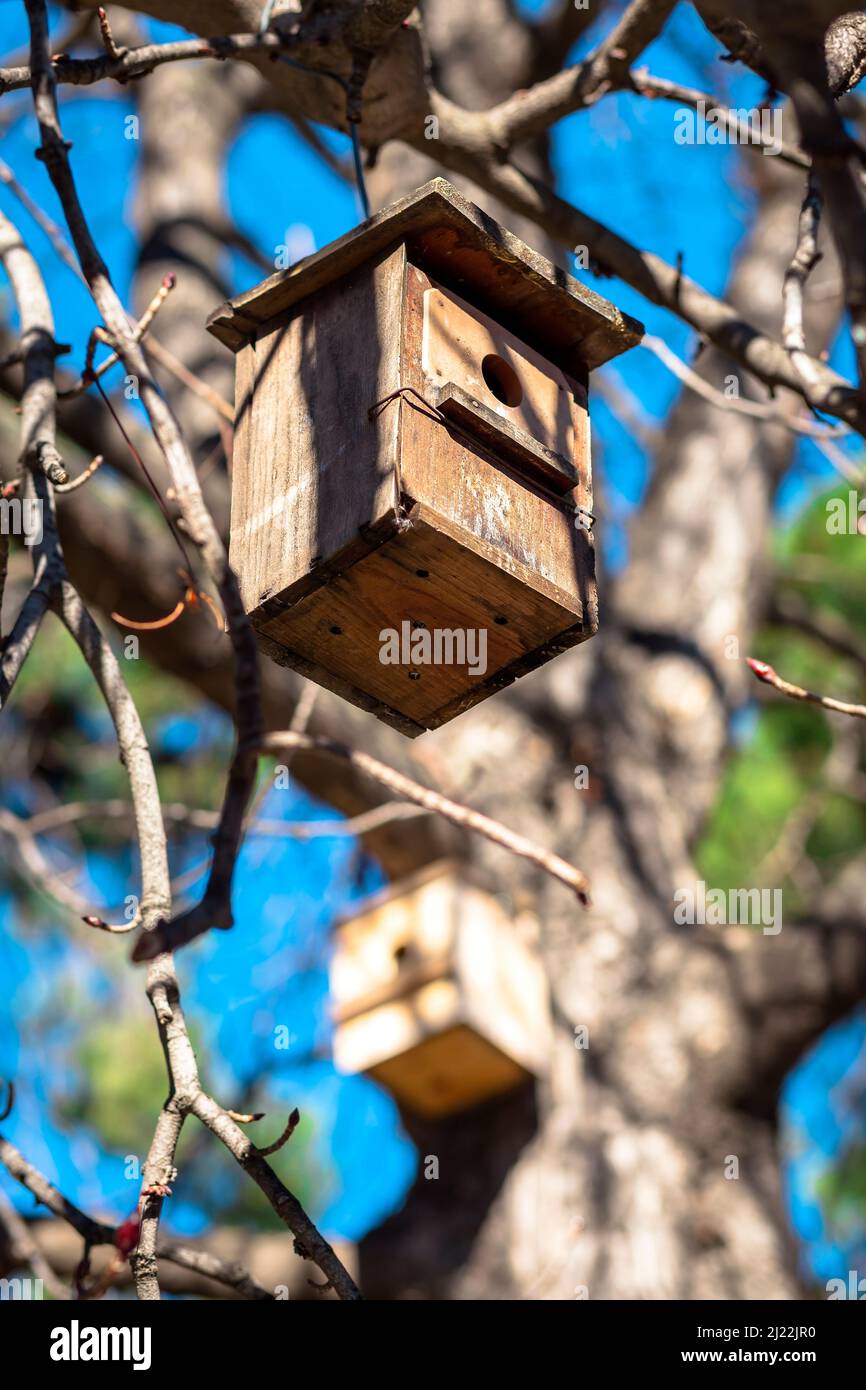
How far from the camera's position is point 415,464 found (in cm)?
212

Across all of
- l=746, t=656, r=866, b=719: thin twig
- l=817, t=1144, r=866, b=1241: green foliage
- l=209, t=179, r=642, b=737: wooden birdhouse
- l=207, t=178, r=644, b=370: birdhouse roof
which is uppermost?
l=817, t=1144, r=866, b=1241: green foliage

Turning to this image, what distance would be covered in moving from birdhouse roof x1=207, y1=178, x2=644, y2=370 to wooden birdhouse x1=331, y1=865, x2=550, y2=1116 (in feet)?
6.76

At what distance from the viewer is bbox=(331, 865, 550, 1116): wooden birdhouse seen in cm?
425

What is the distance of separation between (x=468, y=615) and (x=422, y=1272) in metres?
2.44

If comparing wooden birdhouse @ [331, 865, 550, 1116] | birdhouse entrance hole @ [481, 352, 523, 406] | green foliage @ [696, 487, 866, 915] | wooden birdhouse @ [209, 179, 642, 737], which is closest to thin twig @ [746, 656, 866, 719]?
wooden birdhouse @ [209, 179, 642, 737]

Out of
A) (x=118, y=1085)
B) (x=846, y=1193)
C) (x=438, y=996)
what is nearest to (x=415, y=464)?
(x=438, y=996)

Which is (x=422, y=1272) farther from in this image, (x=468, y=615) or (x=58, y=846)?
(x=58, y=846)

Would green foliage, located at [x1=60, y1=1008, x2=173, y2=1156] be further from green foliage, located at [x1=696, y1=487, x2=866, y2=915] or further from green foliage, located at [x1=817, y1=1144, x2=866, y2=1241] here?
green foliage, located at [x1=817, y1=1144, x2=866, y2=1241]

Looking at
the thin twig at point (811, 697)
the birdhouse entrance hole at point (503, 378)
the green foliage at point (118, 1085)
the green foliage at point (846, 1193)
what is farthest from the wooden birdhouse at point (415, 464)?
the green foliage at point (846, 1193)

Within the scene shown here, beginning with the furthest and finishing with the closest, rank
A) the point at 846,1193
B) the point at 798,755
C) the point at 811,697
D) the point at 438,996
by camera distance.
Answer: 1. the point at 798,755
2. the point at 846,1193
3. the point at 438,996
4. the point at 811,697

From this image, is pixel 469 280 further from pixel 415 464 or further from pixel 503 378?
pixel 415 464

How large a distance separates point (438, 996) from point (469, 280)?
2.28 metres

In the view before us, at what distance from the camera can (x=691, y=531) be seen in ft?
19.1

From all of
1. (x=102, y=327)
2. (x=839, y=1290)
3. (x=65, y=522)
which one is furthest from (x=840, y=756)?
(x=102, y=327)
